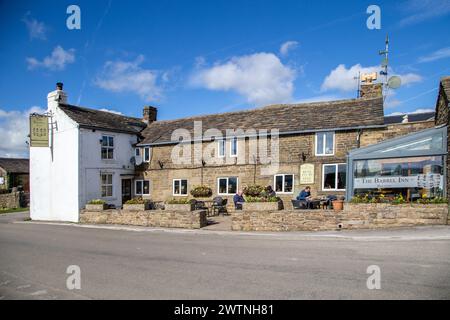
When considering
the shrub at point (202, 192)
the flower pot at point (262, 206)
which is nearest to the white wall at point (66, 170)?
the shrub at point (202, 192)

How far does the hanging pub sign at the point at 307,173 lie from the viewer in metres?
16.8

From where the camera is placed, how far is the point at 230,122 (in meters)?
21.3

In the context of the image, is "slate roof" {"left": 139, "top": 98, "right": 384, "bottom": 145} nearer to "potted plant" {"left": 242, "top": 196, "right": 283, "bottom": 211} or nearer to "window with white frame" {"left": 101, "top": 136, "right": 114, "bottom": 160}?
"window with white frame" {"left": 101, "top": 136, "right": 114, "bottom": 160}

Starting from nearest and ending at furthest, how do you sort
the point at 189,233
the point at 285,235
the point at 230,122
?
the point at 285,235 < the point at 189,233 < the point at 230,122

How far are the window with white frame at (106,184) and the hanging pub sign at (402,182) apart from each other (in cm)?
1662

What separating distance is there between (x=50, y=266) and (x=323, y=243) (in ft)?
26.7

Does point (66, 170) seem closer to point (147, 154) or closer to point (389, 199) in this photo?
point (147, 154)

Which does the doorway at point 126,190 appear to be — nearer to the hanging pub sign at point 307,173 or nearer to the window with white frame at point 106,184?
the window with white frame at point 106,184

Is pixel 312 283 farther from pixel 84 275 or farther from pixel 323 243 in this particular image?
pixel 84 275

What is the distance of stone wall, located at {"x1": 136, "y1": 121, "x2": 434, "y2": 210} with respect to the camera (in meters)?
15.8

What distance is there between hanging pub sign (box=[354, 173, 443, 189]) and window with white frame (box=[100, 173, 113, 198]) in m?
16.6

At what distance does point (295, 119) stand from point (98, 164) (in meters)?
14.0
